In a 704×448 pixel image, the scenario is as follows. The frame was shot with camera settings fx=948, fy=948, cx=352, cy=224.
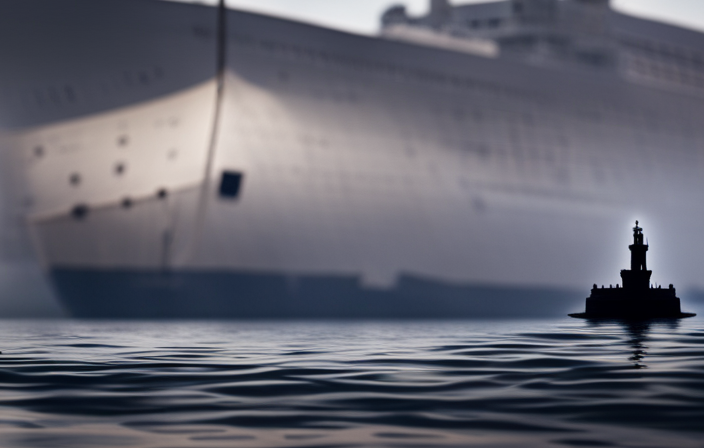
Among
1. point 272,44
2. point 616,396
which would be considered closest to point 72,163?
point 272,44

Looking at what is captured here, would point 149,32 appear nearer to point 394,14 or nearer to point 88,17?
point 88,17

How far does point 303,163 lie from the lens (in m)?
31.0

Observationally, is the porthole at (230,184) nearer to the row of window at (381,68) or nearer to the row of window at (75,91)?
the row of window at (75,91)

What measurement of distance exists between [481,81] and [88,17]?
14779 mm

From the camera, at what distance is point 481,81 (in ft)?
117

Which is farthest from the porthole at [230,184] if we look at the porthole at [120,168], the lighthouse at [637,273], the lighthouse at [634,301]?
the lighthouse at [637,273]

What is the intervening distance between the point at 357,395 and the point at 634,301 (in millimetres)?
20200

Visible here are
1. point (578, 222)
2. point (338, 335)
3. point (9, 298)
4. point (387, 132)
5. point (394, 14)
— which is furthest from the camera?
point (394, 14)

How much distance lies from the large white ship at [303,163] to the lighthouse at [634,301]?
6784 millimetres

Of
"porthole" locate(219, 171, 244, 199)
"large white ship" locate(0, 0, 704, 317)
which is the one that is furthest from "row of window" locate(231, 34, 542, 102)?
"porthole" locate(219, 171, 244, 199)

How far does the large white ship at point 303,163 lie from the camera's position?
2775cm

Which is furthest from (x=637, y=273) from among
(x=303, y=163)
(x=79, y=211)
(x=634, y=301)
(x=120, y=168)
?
(x=79, y=211)

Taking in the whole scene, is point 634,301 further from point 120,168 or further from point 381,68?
point 120,168

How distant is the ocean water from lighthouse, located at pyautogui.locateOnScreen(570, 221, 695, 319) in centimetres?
1228
